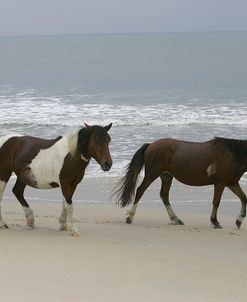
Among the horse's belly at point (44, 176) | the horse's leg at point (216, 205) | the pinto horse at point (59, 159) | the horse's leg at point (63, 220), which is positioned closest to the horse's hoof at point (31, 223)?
the pinto horse at point (59, 159)

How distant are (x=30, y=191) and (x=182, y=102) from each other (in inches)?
728

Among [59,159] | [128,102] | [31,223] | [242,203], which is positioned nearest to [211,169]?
[242,203]

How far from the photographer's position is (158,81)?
4094 cm

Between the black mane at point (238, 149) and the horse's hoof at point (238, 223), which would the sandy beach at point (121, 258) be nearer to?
the horse's hoof at point (238, 223)

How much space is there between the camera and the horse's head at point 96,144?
22.4 ft

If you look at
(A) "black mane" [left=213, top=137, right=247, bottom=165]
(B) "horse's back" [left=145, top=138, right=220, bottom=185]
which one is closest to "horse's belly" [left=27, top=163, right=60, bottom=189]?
(B) "horse's back" [left=145, top=138, right=220, bottom=185]

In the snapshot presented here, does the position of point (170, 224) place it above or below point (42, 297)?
below

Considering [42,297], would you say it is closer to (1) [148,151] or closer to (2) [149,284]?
(2) [149,284]

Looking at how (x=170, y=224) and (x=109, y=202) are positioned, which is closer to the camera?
(x=170, y=224)

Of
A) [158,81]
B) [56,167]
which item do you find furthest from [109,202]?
[158,81]

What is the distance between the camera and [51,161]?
7.21 metres

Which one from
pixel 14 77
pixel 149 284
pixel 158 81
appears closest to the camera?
pixel 149 284

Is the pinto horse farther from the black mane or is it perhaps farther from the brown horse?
the black mane

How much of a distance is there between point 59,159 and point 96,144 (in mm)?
534
